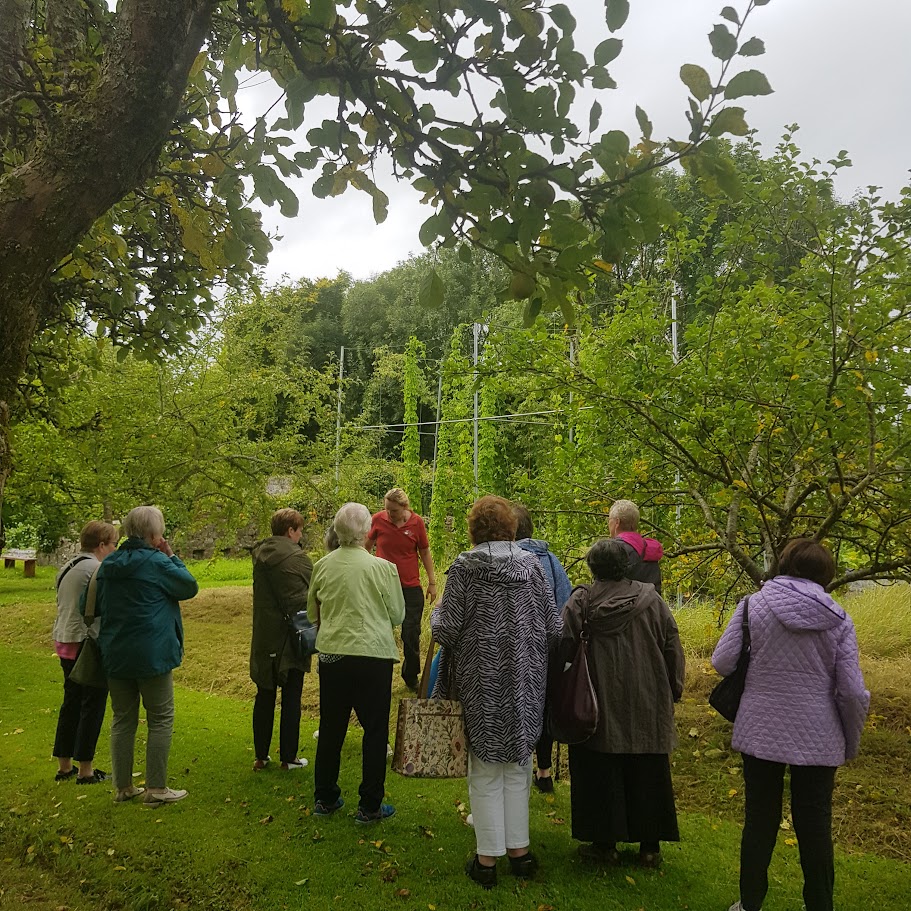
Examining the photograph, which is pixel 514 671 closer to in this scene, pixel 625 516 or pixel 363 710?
pixel 363 710

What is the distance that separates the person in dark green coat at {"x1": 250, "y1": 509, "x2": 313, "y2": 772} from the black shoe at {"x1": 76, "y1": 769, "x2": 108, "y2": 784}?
3.46 feet

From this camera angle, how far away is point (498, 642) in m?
3.68

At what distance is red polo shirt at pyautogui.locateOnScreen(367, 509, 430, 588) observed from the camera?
6734mm

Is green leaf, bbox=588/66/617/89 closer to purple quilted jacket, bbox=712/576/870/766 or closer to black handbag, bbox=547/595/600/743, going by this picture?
purple quilted jacket, bbox=712/576/870/766

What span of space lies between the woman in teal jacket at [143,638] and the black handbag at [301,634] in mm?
740

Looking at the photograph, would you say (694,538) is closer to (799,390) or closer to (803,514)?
(803,514)

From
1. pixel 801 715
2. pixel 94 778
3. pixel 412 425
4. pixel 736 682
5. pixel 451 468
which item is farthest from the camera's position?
pixel 412 425

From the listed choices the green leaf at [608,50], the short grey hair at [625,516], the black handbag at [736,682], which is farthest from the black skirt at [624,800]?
the green leaf at [608,50]

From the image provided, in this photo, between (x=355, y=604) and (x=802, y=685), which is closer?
(x=802, y=685)

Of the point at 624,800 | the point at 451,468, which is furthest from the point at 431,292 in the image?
the point at 451,468

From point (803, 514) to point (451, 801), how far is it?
3.21 meters

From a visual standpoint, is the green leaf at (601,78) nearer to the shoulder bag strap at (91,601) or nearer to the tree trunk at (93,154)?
the tree trunk at (93,154)

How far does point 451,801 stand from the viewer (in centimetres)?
481

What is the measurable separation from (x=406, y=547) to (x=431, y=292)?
14.2 feet
